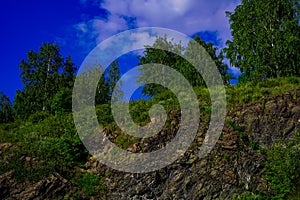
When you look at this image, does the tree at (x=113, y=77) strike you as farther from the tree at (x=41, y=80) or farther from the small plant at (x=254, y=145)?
the small plant at (x=254, y=145)

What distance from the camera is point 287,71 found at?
29.9 m

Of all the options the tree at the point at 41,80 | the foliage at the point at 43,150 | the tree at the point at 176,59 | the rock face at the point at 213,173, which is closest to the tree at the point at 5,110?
the tree at the point at 41,80

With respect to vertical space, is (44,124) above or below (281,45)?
below

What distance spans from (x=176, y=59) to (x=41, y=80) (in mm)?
14774

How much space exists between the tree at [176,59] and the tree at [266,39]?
3.90 meters

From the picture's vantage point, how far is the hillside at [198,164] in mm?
12969

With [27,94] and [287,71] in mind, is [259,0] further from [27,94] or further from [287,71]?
[27,94]

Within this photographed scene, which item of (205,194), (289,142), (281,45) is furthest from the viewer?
(281,45)

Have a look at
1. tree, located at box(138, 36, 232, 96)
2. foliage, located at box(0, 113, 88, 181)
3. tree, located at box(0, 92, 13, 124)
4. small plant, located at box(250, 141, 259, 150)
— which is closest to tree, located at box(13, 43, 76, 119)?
tree, located at box(0, 92, 13, 124)

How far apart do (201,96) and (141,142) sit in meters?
4.27

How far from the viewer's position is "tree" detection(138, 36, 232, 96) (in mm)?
34406

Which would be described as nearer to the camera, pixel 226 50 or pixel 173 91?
pixel 173 91

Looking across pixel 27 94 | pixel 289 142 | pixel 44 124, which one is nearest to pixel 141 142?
pixel 289 142

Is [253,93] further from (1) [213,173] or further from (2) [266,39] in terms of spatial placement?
(2) [266,39]
